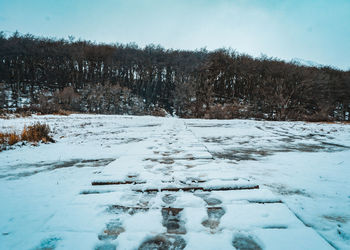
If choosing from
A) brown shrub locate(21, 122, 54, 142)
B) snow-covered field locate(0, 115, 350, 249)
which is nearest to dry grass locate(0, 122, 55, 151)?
brown shrub locate(21, 122, 54, 142)

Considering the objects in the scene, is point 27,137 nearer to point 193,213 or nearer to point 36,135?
point 36,135

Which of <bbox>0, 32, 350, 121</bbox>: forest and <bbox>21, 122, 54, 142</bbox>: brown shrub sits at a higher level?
<bbox>0, 32, 350, 121</bbox>: forest

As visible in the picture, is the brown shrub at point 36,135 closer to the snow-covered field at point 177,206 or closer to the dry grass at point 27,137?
the dry grass at point 27,137

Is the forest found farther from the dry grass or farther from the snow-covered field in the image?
the snow-covered field

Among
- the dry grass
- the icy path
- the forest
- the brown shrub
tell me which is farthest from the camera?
the forest

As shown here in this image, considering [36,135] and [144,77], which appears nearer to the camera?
[36,135]

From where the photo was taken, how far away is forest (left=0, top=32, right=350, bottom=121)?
69.4 feet

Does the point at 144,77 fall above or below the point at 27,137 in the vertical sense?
above

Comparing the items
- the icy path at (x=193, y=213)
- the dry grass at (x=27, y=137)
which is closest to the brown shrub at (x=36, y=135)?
the dry grass at (x=27, y=137)

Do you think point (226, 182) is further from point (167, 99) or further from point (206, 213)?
point (167, 99)

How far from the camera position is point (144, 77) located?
30.9 meters

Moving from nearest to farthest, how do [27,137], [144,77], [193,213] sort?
[193,213] → [27,137] → [144,77]

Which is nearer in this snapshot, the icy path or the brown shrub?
the icy path

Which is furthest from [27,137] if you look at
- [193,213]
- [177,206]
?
[193,213]
